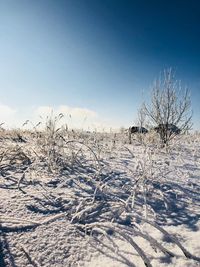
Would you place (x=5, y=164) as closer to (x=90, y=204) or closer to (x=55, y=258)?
(x=90, y=204)

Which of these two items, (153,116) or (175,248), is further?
(153,116)

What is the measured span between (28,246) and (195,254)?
0.85m

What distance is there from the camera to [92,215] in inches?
74.1

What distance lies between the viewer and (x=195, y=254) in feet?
4.90

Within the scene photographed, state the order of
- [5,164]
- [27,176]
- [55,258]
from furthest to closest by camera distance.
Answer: [5,164], [27,176], [55,258]

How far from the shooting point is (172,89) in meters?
8.05

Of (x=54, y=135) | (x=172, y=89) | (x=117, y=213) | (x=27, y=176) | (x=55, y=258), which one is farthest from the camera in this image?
(x=172, y=89)

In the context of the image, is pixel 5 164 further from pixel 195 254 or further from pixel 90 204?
pixel 195 254

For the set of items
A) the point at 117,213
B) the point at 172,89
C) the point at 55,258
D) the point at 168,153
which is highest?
the point at 172,89

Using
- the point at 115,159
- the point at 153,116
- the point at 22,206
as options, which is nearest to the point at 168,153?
the point at 115,159

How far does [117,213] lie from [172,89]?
6.63m

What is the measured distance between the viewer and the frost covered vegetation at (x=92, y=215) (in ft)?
4.80

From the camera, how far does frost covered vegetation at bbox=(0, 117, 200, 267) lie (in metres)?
1.46

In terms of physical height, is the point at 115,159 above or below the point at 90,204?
above
